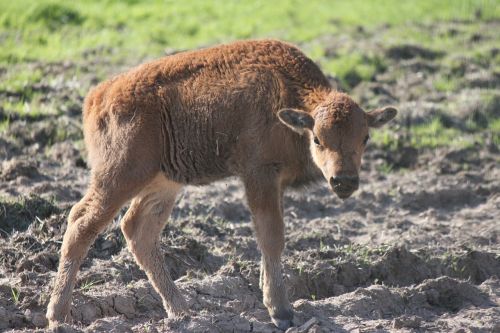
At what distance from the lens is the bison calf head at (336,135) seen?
28.3 ft

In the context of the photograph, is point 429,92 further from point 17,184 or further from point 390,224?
point 17,184

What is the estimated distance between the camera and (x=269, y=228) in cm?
895

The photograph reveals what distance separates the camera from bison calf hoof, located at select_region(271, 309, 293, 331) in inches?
339

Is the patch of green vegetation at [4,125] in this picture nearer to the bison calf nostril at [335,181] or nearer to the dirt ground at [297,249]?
the dirt ground at [297,249]

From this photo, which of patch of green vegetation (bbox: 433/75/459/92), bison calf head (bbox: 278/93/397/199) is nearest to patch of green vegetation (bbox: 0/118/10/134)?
bison calf head (bbox: 278/93/397/199)

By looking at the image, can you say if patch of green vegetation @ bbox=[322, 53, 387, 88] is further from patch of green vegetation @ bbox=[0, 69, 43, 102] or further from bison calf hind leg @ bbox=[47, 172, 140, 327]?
bison calf hind leg @ bbox=[47, 172, 140, 327]

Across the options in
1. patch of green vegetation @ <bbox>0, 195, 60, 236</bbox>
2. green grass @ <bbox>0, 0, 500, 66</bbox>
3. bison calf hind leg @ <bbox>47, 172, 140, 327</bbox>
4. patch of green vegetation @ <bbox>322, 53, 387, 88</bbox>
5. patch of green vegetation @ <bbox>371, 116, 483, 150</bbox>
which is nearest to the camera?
bison calf hind leg @ <bbox>47, 172, 140, 327</bbox>

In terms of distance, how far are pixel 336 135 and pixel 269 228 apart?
107 cm

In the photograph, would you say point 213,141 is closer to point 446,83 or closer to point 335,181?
point 335,181

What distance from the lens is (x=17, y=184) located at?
1176 centimetres

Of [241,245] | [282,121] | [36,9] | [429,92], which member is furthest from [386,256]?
[36,9]

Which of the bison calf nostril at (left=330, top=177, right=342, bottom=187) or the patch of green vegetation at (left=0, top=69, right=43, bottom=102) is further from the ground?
the bison calf nostril at (left=330, top=177, right=342, bottom=187)

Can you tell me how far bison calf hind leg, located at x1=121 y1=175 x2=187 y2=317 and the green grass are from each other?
9.00m

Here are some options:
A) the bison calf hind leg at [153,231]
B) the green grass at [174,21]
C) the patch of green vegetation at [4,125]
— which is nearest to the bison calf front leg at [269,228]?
the bison calf hind leg at [153,231]
